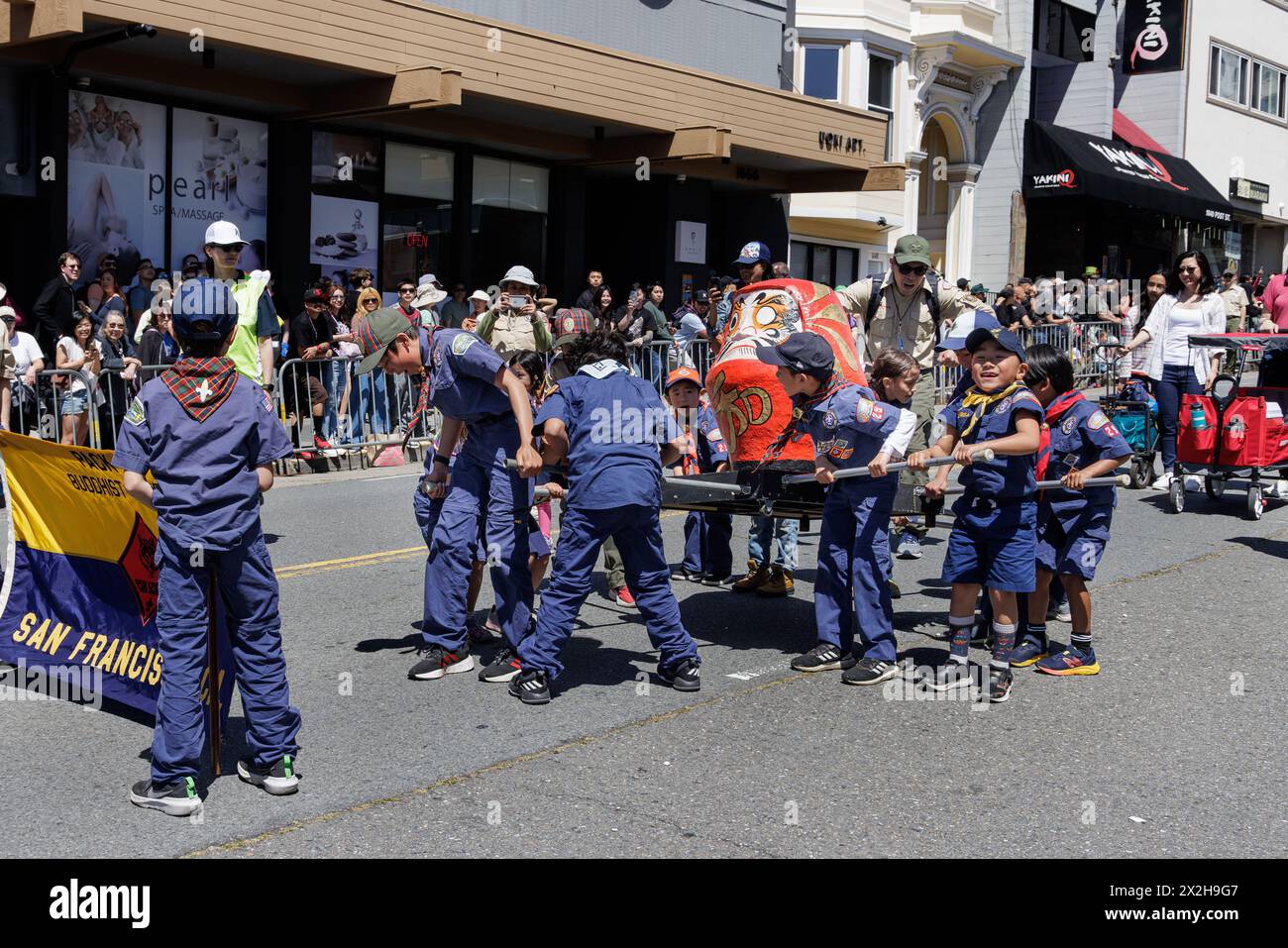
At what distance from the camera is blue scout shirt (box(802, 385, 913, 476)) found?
658cm

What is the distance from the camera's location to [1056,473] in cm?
719

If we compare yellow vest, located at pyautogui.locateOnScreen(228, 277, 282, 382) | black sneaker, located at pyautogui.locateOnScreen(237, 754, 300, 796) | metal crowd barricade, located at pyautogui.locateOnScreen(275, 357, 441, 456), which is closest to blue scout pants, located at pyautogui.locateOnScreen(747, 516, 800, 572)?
yellow vest, located at pyautogui.locateOnScreen(228, 277, 282, 382)

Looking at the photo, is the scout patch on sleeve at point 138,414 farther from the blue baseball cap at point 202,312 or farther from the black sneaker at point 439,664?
the black sneaker at point 439,664

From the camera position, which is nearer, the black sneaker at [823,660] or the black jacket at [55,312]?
the black sneaker at [823,660]

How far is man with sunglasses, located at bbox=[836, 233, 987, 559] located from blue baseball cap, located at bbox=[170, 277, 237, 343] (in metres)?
5.09

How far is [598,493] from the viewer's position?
613 cm

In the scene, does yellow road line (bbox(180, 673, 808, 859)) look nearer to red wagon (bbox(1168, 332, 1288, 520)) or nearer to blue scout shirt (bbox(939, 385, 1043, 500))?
blue scout shirt (bbox(939, 385, 1043, 500))

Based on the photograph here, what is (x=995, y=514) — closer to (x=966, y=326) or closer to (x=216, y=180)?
(x=966, y=326)

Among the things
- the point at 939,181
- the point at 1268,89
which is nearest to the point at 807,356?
the point at 939,181

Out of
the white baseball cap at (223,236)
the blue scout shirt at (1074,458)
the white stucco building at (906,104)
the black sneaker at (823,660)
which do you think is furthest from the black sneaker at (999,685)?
the white stucco building at (906,104)

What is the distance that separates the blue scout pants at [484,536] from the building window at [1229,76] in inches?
1375

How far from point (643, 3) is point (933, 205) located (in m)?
12.0

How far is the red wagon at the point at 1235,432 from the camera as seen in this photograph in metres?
11.8

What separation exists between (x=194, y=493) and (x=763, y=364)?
3.65 metres
